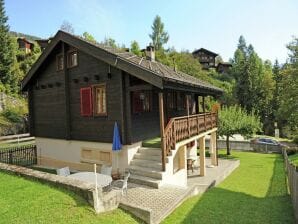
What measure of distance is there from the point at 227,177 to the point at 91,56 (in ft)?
34.6

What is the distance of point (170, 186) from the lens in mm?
11195

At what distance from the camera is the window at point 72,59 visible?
14.7 metres

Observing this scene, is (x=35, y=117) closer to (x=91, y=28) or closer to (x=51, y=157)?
(x=51, y=157)

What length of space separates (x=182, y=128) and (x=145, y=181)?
3.19 metres

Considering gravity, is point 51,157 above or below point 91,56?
below

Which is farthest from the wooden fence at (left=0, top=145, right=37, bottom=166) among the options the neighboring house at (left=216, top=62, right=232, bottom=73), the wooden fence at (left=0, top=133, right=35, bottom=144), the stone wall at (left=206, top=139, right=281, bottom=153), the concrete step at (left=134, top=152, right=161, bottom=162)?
the neighboring house at (left=216, top=62, right=232, bottom=73)

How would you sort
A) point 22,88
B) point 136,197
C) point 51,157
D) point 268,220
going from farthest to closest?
point 22,88
point 51,157
point 136,197
point 268,220

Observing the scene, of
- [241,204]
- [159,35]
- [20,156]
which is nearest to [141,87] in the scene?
[241,204]

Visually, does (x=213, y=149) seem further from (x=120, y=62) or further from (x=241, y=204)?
(x=120, y=62)

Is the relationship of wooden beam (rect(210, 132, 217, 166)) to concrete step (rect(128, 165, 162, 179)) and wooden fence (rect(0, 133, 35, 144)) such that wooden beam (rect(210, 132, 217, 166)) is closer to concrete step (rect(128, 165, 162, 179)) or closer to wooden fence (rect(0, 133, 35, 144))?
concrete step (rect(128, 165, 162, 179))

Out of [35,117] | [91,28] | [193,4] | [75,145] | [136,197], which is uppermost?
[91,28]

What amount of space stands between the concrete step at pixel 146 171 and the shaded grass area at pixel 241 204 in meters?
1.63

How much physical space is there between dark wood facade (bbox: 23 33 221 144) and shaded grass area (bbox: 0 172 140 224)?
456cm

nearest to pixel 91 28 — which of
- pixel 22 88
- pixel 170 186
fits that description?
pixel 22 88
